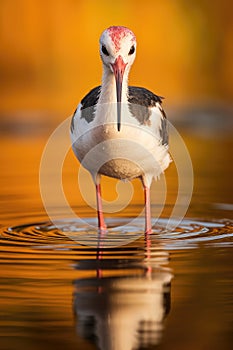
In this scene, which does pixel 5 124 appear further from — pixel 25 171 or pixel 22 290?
pixel 22 290

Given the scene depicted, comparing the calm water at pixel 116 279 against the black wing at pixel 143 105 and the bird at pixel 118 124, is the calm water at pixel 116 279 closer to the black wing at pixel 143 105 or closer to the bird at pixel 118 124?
the bird at pixel 118 124

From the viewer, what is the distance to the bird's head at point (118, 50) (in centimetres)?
802

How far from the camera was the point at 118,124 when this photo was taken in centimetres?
820

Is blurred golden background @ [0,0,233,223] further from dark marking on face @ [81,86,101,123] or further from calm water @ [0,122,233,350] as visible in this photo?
dark marking on face @ [81,86,101,123]

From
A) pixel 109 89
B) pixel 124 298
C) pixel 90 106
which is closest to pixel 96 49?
pixel 90 106

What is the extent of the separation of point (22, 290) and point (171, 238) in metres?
2.09

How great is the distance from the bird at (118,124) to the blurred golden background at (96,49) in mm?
10183

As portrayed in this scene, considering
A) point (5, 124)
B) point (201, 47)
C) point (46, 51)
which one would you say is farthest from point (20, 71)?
point (5, 124)

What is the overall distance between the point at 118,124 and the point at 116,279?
1.63 m

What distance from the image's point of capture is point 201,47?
933 inches

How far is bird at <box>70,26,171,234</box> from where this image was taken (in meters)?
8.10

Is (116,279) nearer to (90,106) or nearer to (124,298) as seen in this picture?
(124,298)

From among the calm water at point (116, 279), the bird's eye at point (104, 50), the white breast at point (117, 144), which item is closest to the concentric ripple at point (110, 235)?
the calm water at point (116, 279)

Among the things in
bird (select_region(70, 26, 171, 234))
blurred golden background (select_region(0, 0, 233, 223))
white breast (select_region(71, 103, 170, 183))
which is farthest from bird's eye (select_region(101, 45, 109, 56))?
blurred golden background (select_region(0, 0, 233, 223))
